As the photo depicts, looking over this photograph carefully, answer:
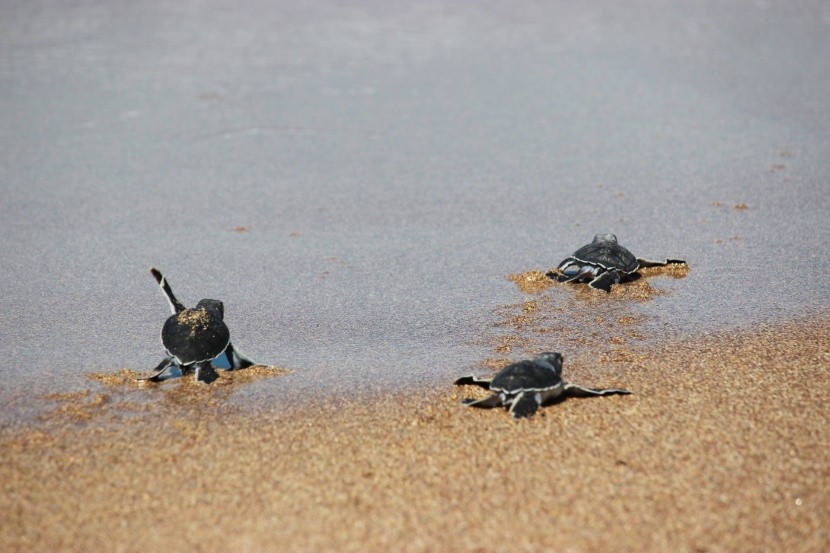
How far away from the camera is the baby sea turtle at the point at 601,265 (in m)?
4.00

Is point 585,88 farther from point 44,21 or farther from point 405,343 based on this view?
point 44,21

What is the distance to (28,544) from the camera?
2.40 meters

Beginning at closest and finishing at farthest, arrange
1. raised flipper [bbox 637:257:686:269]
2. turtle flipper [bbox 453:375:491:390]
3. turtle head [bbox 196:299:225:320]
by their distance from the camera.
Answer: turtle flipper [bbox 453:375:491:390] < turtle head [bbox 196:299:225:320] < raised flipper [bbox 637:257:686:269]

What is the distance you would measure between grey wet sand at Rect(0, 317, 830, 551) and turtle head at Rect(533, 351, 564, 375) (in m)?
0.15

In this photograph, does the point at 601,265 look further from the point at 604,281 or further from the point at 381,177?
the point at 381,177

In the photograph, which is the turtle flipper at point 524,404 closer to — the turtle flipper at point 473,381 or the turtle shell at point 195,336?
the turtle flipper at point 473,381

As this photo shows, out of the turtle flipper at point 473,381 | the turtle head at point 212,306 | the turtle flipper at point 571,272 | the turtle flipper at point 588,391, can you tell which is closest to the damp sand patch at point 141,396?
the turtle head at point 212,306

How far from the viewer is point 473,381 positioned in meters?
3.10

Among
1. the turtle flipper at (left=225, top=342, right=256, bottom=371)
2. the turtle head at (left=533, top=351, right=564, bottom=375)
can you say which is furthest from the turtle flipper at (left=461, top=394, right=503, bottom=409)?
the turtle flipper at (left=225, top=342, right=256, bottom=371)

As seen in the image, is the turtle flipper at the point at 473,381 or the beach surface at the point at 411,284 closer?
the beach surface at the point at 411,284

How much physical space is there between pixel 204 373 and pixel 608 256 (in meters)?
1.94

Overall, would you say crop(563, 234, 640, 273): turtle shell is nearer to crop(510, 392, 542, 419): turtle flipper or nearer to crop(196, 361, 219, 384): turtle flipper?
crop(510, 392, 542, 419): turtle flipper

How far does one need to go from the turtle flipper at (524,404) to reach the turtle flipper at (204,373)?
1.16m

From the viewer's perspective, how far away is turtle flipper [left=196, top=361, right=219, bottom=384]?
127 inches
